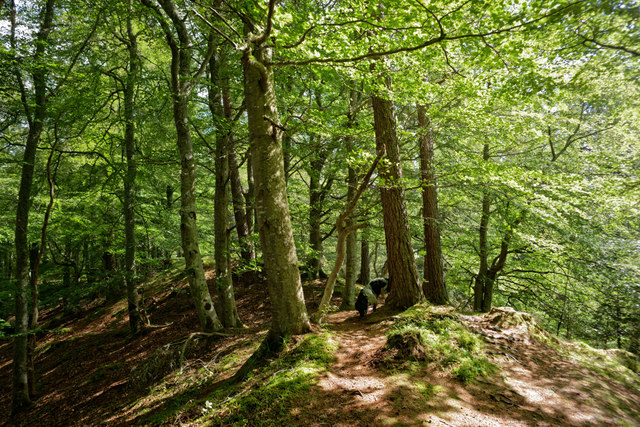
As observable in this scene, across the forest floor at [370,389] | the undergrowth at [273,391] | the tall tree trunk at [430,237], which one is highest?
the tall tree trunk at [430,237]

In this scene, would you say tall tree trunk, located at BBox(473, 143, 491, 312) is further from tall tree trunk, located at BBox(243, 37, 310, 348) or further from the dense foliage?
tall tree trunk, located at BBox(243, 37, 310, 348)

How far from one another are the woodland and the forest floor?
0.06 meters

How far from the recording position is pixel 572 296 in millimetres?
9922

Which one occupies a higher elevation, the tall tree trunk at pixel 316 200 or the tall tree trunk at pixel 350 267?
the tall tree trunk at pixel 316 200

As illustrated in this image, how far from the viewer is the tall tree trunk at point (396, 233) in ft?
19.0

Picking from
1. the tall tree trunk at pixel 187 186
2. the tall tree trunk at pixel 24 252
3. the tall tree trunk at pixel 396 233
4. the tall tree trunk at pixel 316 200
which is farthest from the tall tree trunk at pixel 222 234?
the tall tree trunk at pixel 24 252

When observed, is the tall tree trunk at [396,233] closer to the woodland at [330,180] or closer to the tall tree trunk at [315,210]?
the woodland at [330,180]

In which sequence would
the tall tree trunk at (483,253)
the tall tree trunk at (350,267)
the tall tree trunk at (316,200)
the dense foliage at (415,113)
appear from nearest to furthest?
1. the dense foliage at (415,113)
2. the tall tree trunk at (350,267)
3. the tall tree trunk at (316,200)
4. the tall tree trunk at (483,253)

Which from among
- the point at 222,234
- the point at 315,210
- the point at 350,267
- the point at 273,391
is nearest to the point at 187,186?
the point at 222,234

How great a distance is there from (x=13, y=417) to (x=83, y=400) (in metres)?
1.72

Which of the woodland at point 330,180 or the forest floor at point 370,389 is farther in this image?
the woodland at point 330,180

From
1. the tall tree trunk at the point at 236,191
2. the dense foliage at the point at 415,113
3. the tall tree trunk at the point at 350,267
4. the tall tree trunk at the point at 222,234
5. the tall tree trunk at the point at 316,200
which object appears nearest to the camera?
the dense foliage at the point at 415,113

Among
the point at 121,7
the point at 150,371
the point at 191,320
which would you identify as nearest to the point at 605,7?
the point at 150,371

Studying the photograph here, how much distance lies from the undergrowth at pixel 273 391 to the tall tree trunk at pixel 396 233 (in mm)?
2696
